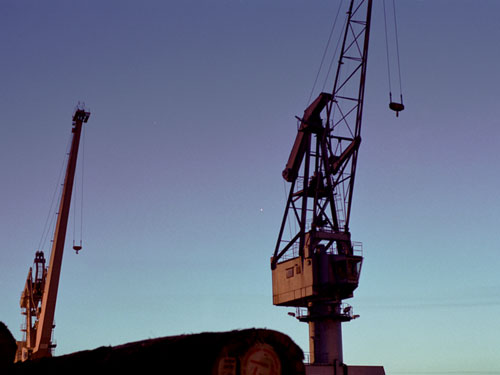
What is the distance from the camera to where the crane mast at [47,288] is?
272 ft

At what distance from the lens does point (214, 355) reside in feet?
46.3

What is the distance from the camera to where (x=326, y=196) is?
7738 cm

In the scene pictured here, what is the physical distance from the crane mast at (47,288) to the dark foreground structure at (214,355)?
6857 cm

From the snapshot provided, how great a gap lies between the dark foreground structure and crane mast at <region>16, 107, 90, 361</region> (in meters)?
68.6

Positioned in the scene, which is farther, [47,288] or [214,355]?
[47,288]

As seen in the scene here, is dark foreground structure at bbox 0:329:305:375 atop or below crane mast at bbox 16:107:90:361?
below

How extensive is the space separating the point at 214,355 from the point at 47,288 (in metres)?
75.6

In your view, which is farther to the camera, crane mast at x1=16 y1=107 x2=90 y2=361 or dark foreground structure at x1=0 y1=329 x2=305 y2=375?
crane mast at x1=16 y1=107 x2=90 y2=361

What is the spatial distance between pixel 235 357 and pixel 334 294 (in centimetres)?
5786

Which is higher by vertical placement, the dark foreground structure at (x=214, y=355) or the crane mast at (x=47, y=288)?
the crane mast at (x=47, y=288)

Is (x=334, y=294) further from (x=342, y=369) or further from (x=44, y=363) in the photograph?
(x=44, y=363)

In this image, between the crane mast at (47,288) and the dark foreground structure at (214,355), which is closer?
the dark foreground structure at (214,355)

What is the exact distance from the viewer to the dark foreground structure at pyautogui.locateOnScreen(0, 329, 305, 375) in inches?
560

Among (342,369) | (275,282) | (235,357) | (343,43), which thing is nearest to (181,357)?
(235,357)
